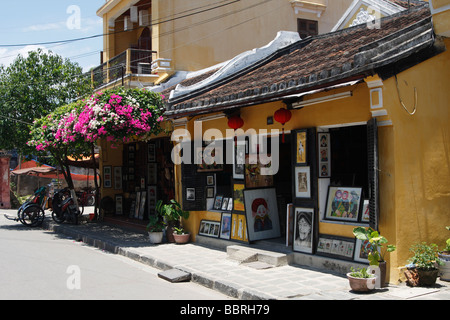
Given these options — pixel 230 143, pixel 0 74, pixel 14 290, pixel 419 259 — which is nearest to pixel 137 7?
pixel 0 74

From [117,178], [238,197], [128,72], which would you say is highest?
[128,72]

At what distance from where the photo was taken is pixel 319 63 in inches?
344

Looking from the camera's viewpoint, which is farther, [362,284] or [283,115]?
[283,115]

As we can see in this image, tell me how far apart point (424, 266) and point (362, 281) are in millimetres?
1021

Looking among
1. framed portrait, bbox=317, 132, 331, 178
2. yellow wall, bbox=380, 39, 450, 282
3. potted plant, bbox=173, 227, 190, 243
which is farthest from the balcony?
yellow wall, bbox=380, 39, 450, 282

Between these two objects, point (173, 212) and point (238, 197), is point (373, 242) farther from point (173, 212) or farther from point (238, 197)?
point (173, 212)

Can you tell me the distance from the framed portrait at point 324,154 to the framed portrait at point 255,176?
186 cm

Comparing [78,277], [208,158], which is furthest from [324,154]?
[78,277]

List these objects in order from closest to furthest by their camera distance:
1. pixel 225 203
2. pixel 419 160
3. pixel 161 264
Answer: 1. pixel 419 160
2. pixel 161 264
3. pixel 225 203

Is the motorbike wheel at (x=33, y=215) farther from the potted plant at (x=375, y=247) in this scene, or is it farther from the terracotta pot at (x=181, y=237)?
the potted plant at (x=375, y=247)

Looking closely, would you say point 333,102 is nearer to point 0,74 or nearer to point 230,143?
point 230,143

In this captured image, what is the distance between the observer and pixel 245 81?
1066 cm

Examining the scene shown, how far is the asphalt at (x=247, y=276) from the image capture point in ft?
22.0

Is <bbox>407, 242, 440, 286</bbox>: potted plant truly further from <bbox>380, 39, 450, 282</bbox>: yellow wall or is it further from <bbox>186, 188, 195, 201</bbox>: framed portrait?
<bbox>186, 188, 195, 201</bbox>: framed portrait
